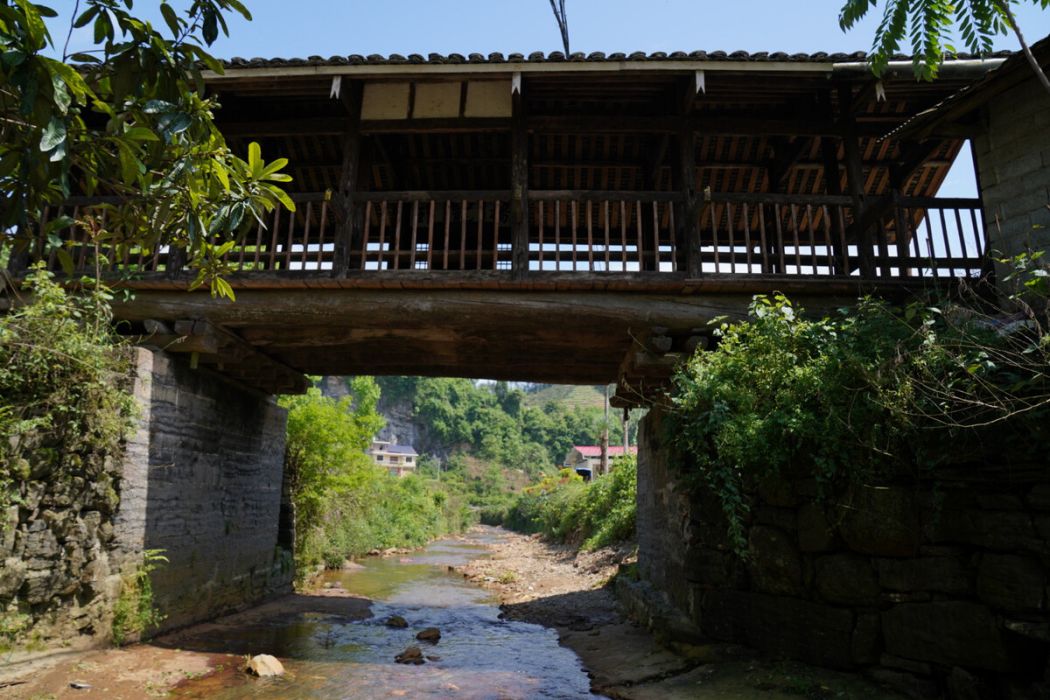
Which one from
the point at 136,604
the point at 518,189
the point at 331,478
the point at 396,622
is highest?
the point at 518,189

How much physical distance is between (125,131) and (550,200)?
4385mm

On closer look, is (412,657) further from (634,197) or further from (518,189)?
(634,197)

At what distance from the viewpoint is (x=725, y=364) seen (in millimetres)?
5184

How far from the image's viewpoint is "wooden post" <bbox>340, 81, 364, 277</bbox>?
6.08 m

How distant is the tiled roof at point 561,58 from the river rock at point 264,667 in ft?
17.1

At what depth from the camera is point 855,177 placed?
6.33m

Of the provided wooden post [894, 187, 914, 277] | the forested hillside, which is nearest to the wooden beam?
wooden post [894, 187, 914, 277]

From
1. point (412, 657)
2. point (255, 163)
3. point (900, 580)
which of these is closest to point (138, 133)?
point (255, 163)

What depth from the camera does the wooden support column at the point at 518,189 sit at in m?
6.02

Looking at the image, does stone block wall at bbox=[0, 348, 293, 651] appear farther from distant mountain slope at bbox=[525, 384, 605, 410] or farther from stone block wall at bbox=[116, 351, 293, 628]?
distant mountain slope at bbox=[525, 384, 605, 410]

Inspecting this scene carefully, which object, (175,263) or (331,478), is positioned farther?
(331,478)

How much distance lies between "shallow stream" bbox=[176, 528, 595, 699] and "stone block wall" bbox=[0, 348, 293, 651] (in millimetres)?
773

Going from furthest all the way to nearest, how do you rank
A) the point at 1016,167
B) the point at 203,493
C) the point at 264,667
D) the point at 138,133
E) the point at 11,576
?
the point at 203,493 → the point at 1016,167 → the point at 264,667 → the point at 11,576 → the point at 138,133

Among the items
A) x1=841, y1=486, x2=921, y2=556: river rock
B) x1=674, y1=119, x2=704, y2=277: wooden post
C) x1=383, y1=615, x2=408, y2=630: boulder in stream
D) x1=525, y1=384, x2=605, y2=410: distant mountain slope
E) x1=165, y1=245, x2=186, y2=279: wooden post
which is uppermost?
x1=525, y1=384, x2=605, y2=410: distant mountain slope
